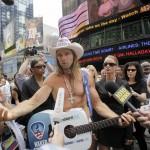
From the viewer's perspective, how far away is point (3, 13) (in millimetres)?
107688

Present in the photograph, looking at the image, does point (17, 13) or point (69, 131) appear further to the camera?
point (17, 13)

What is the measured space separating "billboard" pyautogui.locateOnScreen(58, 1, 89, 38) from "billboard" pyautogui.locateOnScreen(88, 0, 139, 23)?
1090 millimetres

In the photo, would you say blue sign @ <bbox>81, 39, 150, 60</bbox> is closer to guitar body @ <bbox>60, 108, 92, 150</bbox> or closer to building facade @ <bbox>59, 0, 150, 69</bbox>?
building facade @ <bbox>59, 0, 150, 69</bbox>

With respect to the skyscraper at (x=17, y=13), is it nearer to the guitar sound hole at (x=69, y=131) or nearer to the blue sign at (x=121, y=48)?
the blue sign at (x=121, y=48)

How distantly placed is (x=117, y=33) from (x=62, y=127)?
956 inches

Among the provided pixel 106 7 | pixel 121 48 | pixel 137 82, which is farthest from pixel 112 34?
pixel 137 82

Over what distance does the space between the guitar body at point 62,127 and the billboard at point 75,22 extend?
32073mm

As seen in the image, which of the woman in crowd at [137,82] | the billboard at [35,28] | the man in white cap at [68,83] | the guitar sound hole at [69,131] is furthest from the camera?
the billboard at [35,28]

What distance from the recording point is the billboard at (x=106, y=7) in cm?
3008

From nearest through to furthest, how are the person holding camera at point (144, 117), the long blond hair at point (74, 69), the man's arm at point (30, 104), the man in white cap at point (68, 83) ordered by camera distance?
1. the person holding camera at point (144, 117)
2. the man's arm at point (30, 104)
3. the man in white cap at point (68, 83)
4. the long blond hair at point (74, 69)

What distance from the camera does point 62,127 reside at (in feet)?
12.2

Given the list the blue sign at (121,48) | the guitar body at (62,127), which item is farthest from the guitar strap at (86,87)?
the blue sign at (121,48)

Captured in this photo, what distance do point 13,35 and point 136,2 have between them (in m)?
37.4

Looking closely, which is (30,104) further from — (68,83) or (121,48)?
(121,48)
